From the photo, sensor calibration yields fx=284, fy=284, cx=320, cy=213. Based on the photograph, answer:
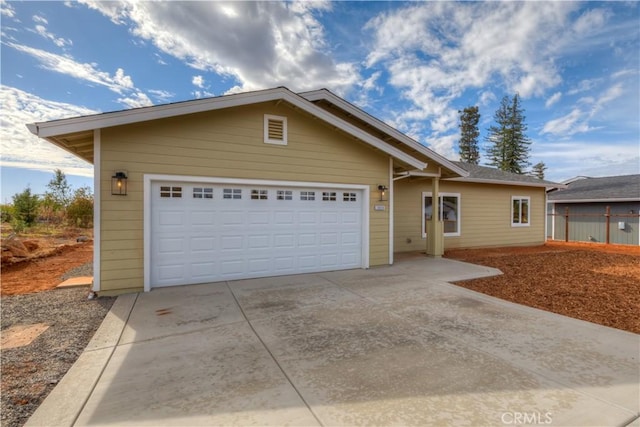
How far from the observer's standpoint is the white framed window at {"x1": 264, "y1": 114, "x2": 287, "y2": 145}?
6695 millimetres

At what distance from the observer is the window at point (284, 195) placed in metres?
6.95

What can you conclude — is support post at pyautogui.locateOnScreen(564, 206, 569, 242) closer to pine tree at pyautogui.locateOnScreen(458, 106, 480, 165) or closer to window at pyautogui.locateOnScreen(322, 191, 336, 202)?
pine tree at pyautogui.locateOnScreen(458, 106, 480, 165)

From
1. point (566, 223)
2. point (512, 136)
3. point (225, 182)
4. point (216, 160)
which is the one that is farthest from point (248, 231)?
point (512, 136)

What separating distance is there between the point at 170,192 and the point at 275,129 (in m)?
2.73

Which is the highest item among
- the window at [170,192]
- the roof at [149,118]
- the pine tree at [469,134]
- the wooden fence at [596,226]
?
the pine tree at [469,134]

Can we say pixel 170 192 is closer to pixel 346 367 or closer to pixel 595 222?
pixel 346 367

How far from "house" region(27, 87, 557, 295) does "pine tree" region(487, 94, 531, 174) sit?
90.7 feet

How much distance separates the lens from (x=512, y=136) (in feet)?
102

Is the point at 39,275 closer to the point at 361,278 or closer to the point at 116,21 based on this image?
the point at 116,21

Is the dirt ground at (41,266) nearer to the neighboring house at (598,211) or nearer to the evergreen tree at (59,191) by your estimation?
the evergreen tree at (59,191)

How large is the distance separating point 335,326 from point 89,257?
10.5 m

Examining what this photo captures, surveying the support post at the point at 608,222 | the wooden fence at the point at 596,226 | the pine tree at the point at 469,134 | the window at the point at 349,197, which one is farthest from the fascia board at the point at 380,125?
the pine tree at the point at 469,134

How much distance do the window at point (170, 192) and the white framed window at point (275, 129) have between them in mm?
2218

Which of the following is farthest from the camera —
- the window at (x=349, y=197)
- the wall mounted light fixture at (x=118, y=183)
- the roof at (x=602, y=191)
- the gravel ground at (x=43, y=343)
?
the roof at (x=602, y=191)
